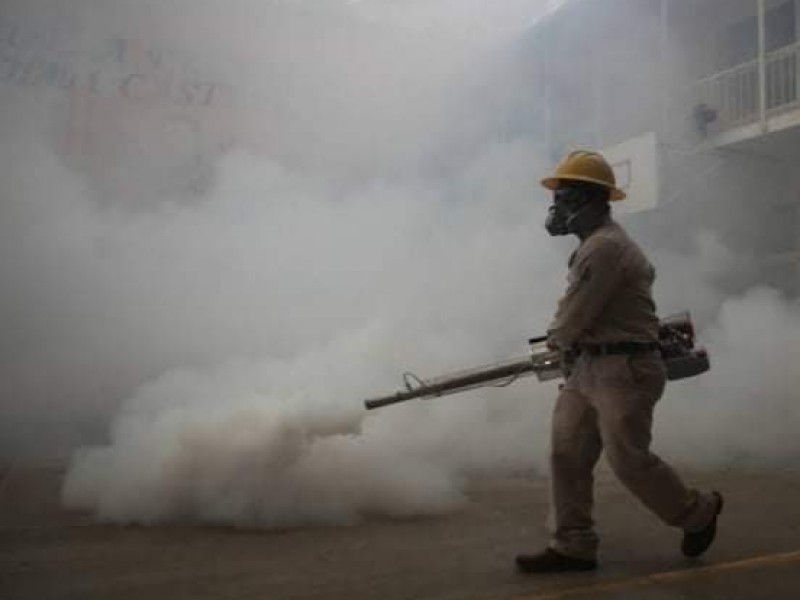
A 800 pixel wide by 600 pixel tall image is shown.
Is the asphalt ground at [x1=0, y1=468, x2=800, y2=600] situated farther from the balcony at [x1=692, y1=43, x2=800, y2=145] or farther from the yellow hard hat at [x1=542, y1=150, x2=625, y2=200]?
the balcony at [x1=692, y1=43, x2=800, y2=145]

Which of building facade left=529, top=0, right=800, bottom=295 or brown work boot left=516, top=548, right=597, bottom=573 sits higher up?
building facade left=529, top=0, right=800, bottom=295

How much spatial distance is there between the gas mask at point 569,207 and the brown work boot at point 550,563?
48.0 inches

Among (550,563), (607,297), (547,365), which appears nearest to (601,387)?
(607,297)

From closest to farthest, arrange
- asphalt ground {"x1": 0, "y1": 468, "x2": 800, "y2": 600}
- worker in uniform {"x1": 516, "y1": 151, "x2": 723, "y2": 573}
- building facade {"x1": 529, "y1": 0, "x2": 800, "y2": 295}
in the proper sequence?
asphalt ground {"x1": 0, "y1": 468, "x2": 800, "y2": 600}, worker in uniform {"x1": 516, "y1": 151, "x2": 723, "y2": 573}, building facade {"x1": 529, "y1": 0, "x2": 800, "y2": 295}

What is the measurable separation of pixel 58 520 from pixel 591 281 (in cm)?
271

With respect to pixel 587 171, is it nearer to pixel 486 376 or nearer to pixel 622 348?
pixel 622 348

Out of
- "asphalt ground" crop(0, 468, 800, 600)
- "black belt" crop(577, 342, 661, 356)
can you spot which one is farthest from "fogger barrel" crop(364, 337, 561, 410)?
"asphalt ground" crop(0, 468, 800, 600)

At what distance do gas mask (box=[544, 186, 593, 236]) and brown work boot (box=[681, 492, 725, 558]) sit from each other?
45.7 inches

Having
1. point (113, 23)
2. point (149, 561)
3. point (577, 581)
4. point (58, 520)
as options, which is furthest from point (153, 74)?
point (577, 581)

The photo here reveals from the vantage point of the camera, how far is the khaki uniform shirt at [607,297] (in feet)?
9.49

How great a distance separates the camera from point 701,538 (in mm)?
3006

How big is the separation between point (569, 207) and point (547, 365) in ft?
2.31

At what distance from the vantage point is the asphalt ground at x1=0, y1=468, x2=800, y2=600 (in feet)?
8.98

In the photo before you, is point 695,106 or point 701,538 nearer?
point 701,538
